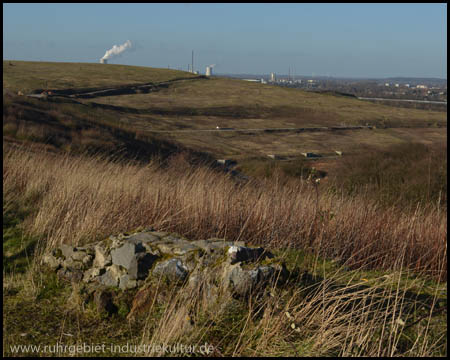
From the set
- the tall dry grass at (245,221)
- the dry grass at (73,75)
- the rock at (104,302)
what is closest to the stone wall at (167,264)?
the rock at (104,302)

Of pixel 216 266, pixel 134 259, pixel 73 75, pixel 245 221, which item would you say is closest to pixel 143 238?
pixel 134 259

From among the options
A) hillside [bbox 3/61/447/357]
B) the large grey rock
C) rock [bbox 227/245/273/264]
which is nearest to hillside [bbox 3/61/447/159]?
hillside [bbox 3/61/447/357]

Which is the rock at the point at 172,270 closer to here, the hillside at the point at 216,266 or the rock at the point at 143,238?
the hillside at the point at 216,266

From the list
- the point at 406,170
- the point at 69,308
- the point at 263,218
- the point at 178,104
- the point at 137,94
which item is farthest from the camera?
the point at 137,94

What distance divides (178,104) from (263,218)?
56079 millimetres

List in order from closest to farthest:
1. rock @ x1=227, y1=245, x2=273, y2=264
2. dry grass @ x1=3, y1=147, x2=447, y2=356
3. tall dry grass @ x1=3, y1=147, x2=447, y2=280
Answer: dry grass @ x1=3, y1=147, x2=447, y2=356, rock @ x1=227, y1=245, x2=273, y2=264, tall dry grass @ x1=3, y1=147, x2=447, y2=280

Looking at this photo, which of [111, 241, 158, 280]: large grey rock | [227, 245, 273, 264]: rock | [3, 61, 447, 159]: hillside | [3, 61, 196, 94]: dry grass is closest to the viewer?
[227, 245, 273, 264]: rock

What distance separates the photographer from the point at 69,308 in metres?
4.53

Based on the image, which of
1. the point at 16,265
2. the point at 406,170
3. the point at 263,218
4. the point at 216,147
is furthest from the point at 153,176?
the point at 216,147

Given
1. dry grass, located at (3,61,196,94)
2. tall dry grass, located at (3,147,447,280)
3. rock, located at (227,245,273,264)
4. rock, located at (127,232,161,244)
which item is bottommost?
tall dry grass, located at (3,147,447,280)

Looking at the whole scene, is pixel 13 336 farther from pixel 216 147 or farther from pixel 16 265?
pixel 216 147

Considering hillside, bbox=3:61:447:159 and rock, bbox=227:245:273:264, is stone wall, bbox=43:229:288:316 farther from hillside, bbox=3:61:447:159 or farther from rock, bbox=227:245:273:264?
hillside, bbox=3:61:447:159

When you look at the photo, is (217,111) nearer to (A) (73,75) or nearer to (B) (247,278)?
(A) (73,75)

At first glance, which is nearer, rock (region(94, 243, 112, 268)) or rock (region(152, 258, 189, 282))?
rock (region(152, 258, 189, 282))
